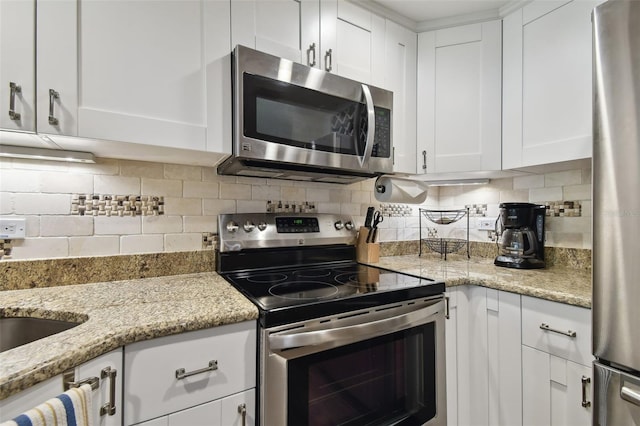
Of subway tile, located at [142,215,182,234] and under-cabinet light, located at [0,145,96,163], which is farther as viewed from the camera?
subway tile, located at [142,215,182,234]

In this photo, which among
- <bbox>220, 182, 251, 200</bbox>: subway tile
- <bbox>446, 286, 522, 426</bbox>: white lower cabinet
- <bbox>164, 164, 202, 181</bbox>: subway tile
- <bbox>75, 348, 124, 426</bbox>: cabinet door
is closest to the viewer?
<bbox>75, 348, 124, 426</bbox>: cabinet door

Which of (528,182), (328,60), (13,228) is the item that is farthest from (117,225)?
(528,182)

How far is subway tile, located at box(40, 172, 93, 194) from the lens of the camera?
1.16 meters

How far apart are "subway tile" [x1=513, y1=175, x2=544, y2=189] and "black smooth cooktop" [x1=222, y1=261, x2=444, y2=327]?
1011 millimetres

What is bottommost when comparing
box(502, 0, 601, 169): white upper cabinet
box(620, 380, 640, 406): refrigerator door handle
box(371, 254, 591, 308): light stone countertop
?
box(620, 380, 640, 406): refrigerator door handle

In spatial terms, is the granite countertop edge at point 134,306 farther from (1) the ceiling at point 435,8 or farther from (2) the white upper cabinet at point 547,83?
(1) the ceiling at point 435,8

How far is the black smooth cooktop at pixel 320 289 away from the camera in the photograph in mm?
963

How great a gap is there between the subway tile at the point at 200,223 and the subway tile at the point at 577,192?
1.91 metres

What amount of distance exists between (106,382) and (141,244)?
701mm

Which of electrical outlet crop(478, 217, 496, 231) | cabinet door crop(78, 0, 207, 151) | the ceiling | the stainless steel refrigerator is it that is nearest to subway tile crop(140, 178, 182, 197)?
cabinet door crop(78, 0, 207, 151)

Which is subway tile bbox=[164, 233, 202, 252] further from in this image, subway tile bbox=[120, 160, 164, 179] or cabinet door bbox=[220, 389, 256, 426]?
Result: cabinet door bbox=[220, 389, 256, 426]

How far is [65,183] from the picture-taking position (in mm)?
1189

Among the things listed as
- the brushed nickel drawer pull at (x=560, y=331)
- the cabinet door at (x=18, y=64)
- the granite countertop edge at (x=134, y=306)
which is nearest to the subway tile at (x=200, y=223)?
the granite countertop edge at (x=134, y=306)

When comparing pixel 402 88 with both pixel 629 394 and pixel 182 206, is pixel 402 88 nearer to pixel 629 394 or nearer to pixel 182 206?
pixel 182 206
